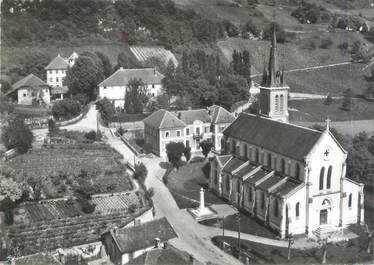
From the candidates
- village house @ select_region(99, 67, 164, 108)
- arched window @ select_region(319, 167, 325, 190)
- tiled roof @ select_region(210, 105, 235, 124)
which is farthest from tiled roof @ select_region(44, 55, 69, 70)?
arched window @ select_region(319, 167, 325, 190)

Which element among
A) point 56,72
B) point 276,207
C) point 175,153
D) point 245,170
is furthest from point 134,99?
point 276,207

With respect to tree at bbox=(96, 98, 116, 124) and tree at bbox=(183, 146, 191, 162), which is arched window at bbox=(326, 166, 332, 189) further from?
tree at bbox=(96, 98, 116, 124)

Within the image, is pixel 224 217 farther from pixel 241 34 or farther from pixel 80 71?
pixel 241 34

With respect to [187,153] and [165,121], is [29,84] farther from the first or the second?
[187,153]

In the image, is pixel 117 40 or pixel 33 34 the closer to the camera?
pixel 33 34

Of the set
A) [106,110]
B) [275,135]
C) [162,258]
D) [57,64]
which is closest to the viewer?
[162,258]

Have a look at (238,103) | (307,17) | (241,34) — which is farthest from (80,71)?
(307,17)
